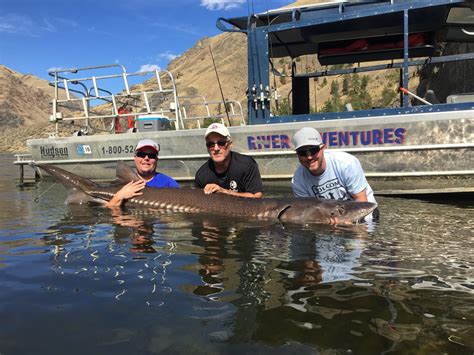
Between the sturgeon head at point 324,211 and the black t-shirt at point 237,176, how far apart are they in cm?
86

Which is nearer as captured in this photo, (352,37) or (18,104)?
(352,37)

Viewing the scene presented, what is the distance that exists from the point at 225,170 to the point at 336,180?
1458 mm

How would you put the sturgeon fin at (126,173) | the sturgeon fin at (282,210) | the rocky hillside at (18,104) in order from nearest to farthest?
1. the sturgeon fin at (282,210)
2. the sturgeon fin at (126,173)
3. the rocky hillside at (18,104)

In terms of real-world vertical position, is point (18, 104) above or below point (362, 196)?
above

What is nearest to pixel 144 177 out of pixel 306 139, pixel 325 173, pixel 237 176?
pixel 237 176

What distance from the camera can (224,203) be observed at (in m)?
4.98

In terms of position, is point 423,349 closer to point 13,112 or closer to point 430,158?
point 430,158

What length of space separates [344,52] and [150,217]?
618cm

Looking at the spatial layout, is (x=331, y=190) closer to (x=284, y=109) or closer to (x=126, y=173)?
(x=126, y=173)

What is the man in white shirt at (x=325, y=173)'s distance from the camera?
4129 millimetres

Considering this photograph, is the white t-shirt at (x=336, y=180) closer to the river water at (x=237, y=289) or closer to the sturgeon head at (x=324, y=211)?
the sturgeon head at (x=324, y=211)

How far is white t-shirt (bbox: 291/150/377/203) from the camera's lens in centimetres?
439

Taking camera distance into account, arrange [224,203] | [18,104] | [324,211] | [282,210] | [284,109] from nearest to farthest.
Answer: [324,211]
[282,210]
[224,203]
[284,109]
[18,104]

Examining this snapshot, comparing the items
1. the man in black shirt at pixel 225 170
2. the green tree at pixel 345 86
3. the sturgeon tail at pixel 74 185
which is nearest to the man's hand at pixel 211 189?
the man in black shirt at pixel 225 170
